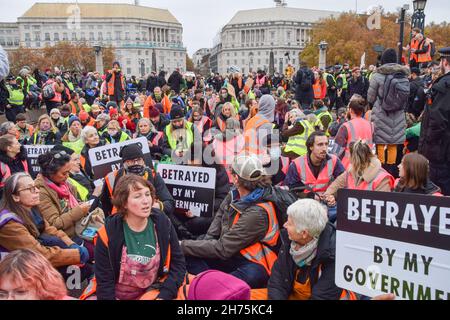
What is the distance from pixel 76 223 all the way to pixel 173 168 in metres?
1.20

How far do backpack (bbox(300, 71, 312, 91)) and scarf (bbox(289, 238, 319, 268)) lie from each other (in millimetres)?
10183

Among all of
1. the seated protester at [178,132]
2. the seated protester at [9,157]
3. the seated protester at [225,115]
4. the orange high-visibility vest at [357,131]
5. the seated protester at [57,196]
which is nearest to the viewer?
the seated protester at [57,196]

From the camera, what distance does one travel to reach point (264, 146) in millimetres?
6270

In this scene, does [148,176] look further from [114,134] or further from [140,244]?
[114,134]

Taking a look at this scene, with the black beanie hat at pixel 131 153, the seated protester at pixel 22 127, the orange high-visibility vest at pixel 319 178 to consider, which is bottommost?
the orange high-visibility vest at pixel 319 178

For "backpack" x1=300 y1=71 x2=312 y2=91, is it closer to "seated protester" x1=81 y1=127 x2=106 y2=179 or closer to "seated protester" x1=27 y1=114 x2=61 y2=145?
"seated protester" x1=27 y1=114 x2=61 y2=145

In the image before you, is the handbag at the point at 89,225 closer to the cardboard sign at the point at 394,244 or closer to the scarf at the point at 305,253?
the scarf at the point at 305,253

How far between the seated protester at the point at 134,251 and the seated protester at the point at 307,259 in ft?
2.62

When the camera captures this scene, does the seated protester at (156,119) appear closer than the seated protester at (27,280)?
No

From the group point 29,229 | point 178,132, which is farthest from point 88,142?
point 29,229

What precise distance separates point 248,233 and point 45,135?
17.0 feet

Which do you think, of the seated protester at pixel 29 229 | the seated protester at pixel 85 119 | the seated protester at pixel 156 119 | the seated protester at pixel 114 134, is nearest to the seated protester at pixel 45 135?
the seated protester at pixel 114 134

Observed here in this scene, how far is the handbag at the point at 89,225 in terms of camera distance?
4.14 meters
